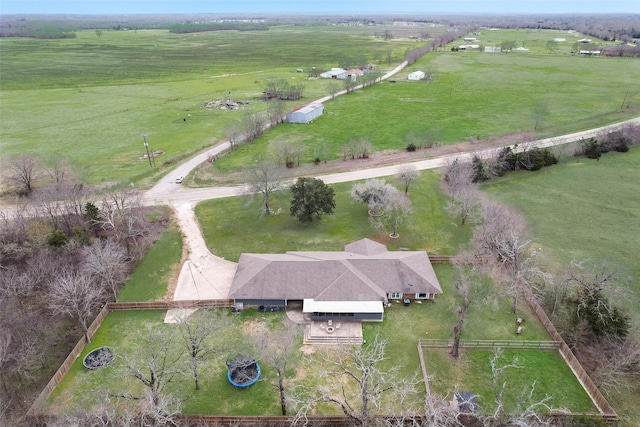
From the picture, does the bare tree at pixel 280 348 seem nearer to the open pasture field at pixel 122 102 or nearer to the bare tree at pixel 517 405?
the bare tree at pixel 517 405

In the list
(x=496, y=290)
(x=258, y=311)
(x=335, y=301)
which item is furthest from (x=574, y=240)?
(x=258, y=311)

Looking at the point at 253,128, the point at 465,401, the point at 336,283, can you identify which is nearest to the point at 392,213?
the point at 336,283

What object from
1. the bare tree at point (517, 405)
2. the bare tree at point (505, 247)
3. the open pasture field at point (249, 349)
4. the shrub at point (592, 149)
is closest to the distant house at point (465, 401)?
the bare tree at point (517, 405)

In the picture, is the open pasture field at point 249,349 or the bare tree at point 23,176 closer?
the open pasture field at point 249,349

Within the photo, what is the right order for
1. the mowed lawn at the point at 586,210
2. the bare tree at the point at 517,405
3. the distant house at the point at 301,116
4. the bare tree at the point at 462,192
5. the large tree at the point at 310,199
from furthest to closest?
the distant house at the point at 301,116
the bare tree at the point at 462,192
the large tree at the point at 310,199
the mowed lawn at the point at 586,210
the bare tree at the point at 517,405

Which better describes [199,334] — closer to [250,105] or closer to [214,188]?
[214,188]

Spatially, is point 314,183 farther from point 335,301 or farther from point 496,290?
point 496,290

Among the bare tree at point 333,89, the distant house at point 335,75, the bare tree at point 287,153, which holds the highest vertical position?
the distant house at point 335,75

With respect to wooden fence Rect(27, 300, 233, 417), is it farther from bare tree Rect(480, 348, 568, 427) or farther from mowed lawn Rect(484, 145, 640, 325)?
mowed lawn Rect(484, 145, 640, 325)
